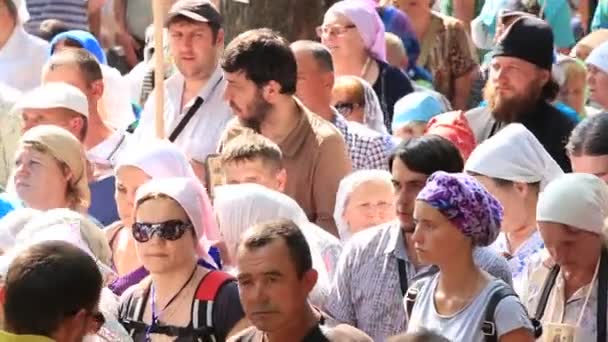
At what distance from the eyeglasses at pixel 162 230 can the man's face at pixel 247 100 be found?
176cm

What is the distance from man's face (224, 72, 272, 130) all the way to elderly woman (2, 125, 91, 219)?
0.87 m

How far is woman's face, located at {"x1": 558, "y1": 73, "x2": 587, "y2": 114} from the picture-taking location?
1056cm

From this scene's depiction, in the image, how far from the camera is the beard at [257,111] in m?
8.81

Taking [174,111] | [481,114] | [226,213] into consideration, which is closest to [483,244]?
[226,213]

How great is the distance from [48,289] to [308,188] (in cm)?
338

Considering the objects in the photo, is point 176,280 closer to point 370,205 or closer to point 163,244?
point 163,244

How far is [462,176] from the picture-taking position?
671cm

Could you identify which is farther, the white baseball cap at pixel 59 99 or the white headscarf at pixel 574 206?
the white baseball cap at pixel 59 99

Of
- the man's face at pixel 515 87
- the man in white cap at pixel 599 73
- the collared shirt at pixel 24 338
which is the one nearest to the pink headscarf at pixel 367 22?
the man in white cap at pixel 599 73

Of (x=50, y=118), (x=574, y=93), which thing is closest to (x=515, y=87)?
(x=574, y=93)

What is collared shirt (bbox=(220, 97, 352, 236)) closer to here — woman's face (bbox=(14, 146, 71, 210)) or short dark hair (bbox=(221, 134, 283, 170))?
short dark hair (bbox=(221, 134, 283, 170))

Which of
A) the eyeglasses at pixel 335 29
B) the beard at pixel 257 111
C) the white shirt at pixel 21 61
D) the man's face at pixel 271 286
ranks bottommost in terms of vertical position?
the white shirt at pixel 21 61

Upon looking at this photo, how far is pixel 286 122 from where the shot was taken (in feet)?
28.9

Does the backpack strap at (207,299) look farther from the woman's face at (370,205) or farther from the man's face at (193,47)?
the man's face at (193,47)
